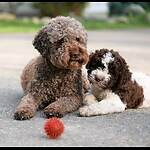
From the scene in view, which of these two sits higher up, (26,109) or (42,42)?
(42,42)

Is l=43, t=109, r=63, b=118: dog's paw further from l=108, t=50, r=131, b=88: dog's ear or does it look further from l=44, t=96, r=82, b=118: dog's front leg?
l=108, t=50, r=131, b=88: dog's ear

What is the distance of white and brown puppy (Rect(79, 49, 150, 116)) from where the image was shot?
6.72 m

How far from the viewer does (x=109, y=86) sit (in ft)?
22.5

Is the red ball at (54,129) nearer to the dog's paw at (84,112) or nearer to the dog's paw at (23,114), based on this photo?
the dog's paw at (23,114)

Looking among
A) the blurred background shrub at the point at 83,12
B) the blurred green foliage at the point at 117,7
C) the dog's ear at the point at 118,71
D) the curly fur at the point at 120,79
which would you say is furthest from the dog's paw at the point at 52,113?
the blurred green foliage at the point at 117,7

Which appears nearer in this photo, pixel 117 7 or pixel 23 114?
pixel 23 114

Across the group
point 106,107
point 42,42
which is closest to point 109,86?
point 106,107

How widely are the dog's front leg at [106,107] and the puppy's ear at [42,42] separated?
Answer: 0.80 m

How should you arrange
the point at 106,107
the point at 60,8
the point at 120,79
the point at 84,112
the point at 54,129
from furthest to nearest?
the point at 60,8, the point at 120,79, the point at 106,107, the point at 84,112, the point at 54,129

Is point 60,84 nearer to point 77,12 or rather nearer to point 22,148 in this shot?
point 22,148

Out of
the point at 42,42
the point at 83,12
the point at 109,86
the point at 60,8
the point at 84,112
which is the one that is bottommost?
the point at 83,12

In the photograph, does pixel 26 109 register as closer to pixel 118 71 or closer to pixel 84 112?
pixel 84 112

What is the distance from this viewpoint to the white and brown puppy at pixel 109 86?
6.72 m

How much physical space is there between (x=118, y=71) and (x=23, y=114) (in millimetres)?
1212
